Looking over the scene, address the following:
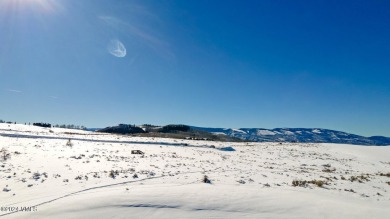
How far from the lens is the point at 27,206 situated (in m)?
9.47

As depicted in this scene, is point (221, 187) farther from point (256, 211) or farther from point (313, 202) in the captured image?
point (313, 202)

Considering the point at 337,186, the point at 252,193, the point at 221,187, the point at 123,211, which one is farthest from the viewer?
the point at 337,186

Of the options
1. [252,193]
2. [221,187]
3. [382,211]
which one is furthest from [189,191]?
[382,211]

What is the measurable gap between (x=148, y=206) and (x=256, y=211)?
4.19 m

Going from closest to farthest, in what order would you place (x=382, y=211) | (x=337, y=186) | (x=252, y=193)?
(x=382, y=211)
(x=252, y=193)
(x=337, y=186)

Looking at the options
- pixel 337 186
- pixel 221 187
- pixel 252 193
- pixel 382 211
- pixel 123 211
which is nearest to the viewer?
pixel 123 211

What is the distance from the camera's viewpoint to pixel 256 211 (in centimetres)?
1060

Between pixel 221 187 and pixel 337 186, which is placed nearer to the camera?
pixel 221 187

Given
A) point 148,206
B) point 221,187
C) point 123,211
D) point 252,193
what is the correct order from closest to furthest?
point 123,211 → point 148,206 → point 252,193 → point 221,187

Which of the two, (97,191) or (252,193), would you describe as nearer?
(97,191)

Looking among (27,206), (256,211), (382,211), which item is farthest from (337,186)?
(27,206)

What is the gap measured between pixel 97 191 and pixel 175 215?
4419 mm

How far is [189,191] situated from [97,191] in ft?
13.4

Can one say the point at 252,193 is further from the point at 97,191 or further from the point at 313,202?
the point at 97,191
